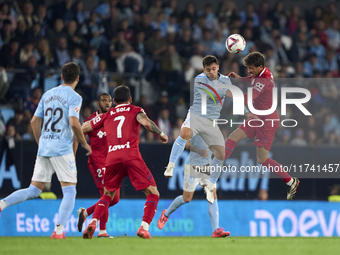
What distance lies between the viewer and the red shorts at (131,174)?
8.34 m

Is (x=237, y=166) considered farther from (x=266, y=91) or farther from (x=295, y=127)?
(x=266, y=91)

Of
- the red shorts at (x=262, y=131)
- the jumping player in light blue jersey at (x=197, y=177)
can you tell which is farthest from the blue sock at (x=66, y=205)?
the red shorts at (x=262, y=131)

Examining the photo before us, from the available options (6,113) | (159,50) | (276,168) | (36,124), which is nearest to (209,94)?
(276,168)

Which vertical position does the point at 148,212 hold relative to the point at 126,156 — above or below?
below

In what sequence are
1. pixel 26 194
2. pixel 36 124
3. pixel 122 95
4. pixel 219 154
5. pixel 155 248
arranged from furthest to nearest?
pixel 219 154 < pixel 122 95 < pixel 36 124 < pixel 26 194 < pixel 155 248

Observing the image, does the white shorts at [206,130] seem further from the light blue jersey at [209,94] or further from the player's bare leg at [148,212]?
the player's bare leg at [148,212]

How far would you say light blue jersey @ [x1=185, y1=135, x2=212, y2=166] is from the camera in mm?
9904

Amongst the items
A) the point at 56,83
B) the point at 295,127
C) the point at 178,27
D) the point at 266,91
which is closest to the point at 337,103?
the point at 295,127

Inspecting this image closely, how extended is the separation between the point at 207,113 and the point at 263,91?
1094 mm

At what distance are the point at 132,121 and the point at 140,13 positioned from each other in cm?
948

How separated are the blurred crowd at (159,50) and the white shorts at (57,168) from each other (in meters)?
4.56

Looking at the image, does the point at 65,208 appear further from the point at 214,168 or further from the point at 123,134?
the point at 214,168

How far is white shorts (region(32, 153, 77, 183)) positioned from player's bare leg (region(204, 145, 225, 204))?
8.15 ft

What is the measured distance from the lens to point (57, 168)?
8.15 meters
